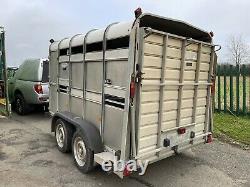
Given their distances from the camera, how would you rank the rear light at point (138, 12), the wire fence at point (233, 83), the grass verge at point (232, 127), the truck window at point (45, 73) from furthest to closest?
the wire fence at point (233, 83), the truck window at point (45, 73), the grass verge at point (232, 127), the rear light at point (138, 12)

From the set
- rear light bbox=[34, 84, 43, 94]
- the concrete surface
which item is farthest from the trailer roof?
rear light bbox=[34, 84, 43, 94]

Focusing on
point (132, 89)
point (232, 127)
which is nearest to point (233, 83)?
point (232, 127)

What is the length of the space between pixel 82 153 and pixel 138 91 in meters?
1.86

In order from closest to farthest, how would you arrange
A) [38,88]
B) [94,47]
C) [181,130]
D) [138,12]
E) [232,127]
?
[138,12] → [181,130] → [94,47] → [232,127] → [38,88]

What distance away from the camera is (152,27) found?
494cm

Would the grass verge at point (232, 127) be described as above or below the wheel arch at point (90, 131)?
below

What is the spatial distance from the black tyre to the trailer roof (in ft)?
15.9

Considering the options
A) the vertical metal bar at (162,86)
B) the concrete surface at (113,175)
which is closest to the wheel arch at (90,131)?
the concrete surface at (113,175)

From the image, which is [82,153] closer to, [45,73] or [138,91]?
[138,91]

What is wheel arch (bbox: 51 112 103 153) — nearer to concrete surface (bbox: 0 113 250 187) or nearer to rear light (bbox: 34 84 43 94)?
concrete surface (bbox: 0 113 250 187)

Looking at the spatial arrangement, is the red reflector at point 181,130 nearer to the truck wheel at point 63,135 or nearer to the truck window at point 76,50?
the truck wheel at point 63,135

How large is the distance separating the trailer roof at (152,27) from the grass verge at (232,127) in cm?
326

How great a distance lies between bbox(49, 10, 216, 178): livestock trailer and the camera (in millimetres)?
4332

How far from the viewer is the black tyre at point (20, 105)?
33.7 feet
